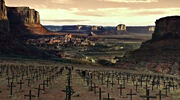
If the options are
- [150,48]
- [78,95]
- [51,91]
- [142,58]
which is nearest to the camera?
[78,95]

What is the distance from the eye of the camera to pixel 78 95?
156 feet

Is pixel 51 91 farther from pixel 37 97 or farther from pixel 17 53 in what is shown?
pixel 17 53

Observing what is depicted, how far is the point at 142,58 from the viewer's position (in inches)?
6235

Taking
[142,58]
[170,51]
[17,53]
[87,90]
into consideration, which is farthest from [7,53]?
[87,90]

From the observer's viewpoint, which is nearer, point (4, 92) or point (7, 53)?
point (4, 92)

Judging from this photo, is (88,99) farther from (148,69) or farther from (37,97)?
(148,69)

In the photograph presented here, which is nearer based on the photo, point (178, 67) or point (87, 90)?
point (87, 90)

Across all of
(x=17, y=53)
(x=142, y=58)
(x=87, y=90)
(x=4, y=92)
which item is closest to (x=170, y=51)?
(x=142, y=58)

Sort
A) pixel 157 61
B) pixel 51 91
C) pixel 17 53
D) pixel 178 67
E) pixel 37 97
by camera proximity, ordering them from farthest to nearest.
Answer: pixel 17 53 → pixel 157 61 → pixel 178 67 → pixel 51 91 → pixel 37 97

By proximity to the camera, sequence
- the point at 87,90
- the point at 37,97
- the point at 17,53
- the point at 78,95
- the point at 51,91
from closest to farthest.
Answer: the point at 37,97 → the point at 78,95 → the point at 51,91 → the point at 87,90 → the point at 17,53

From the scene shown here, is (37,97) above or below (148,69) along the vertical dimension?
above

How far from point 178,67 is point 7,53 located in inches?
4207

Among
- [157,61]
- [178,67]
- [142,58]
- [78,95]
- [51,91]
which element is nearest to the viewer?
[78,95]

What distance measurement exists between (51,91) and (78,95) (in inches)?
236
